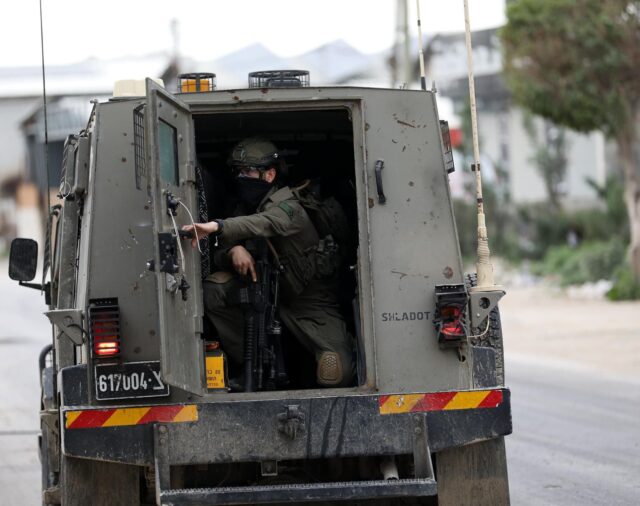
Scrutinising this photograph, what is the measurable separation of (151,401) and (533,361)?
1312 cm

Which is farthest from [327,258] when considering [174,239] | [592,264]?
[592,264]

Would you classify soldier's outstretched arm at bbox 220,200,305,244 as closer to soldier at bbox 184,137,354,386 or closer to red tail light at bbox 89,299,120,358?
soldier at bbox 184,137,354,386

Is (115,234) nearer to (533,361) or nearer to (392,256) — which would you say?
(392,256)

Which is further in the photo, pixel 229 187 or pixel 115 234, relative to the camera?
pixel 229 187

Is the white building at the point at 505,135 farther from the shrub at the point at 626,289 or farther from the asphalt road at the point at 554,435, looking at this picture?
the asphalt road at the point at 554,435

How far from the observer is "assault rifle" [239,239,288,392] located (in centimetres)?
719

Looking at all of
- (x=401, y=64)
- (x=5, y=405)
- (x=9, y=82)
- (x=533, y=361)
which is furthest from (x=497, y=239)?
(x=9, y=82)

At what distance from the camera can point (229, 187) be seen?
8.34 metres

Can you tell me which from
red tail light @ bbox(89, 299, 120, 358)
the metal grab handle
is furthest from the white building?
red tail light @ bbox(89, 299, 120, 358)

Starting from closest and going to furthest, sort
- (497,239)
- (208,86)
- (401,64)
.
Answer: (208,86) → (401,64) → (497,239)

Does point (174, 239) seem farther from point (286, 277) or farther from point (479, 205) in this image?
point (479, 205)

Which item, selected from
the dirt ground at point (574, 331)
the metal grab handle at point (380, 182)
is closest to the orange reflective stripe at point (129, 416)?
the metal grab handle at point (380, 182)

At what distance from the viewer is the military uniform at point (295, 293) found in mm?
7191

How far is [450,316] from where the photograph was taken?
21.9ft
